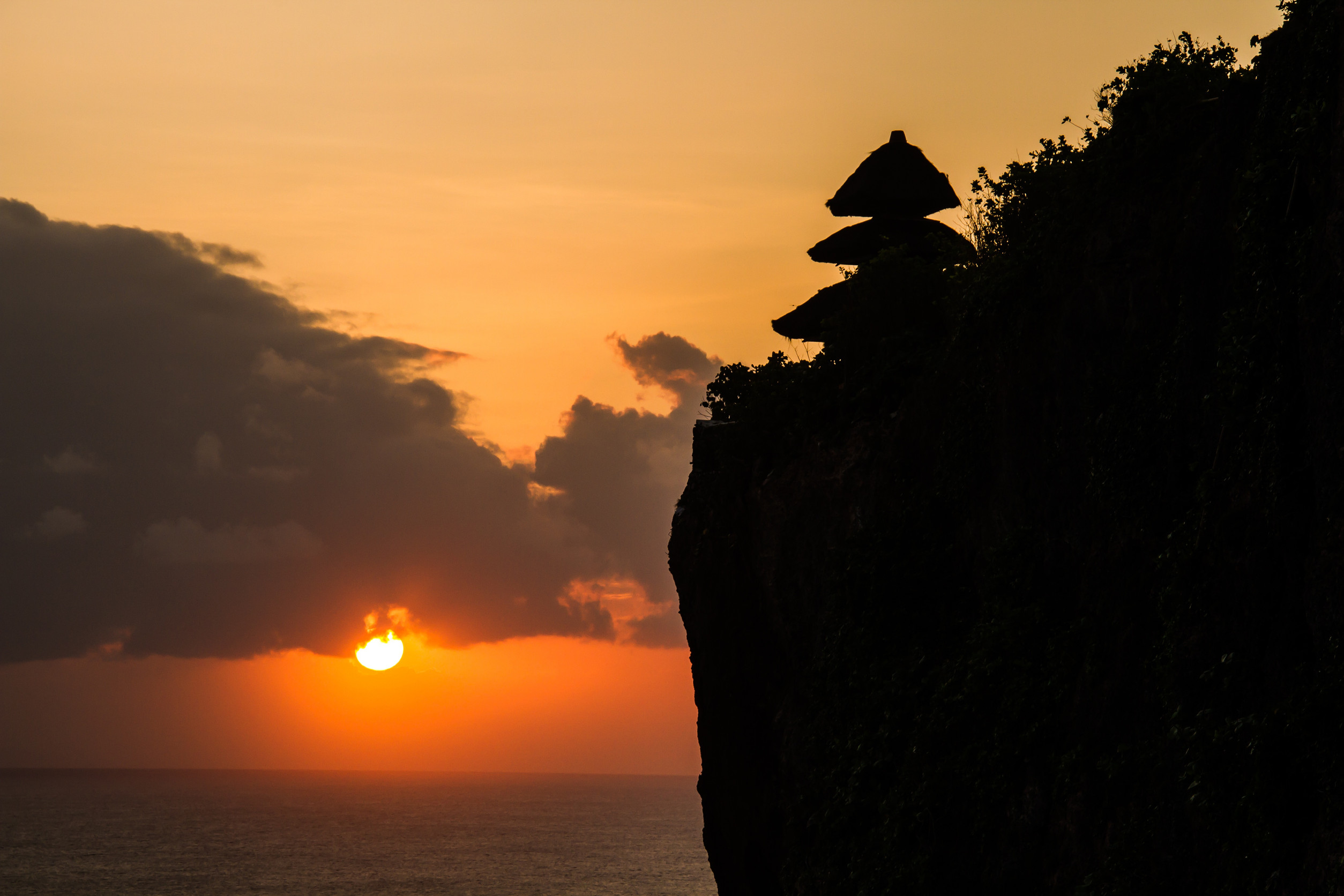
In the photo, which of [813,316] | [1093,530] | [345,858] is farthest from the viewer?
[345,858]

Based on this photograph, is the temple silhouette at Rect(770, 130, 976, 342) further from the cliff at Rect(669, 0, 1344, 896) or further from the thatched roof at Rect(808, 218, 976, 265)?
the cliff at Rect(669, 0, 1344, 896)

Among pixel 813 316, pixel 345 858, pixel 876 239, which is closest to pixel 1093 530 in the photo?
pixel 813 316

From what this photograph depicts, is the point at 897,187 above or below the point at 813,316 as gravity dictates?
above

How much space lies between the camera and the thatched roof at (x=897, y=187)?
28344 mm

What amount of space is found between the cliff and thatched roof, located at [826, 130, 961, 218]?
6.63 meters

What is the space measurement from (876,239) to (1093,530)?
1657 cm

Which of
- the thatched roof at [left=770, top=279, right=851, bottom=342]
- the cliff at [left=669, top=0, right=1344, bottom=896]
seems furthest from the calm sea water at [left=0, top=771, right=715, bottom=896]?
the cliff at [left=669, top=0, right=1344, bottom=896]

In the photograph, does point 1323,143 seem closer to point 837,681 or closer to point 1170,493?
point 1170,493

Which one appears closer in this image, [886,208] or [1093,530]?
[1093,530]

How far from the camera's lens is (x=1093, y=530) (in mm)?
12797

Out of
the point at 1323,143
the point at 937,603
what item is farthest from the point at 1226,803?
the point at 937,603

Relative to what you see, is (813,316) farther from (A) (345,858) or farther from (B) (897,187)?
(A) (345,858)

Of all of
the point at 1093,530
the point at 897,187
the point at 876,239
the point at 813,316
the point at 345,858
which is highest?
the point at 897,187

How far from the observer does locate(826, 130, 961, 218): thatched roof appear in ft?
93.0
